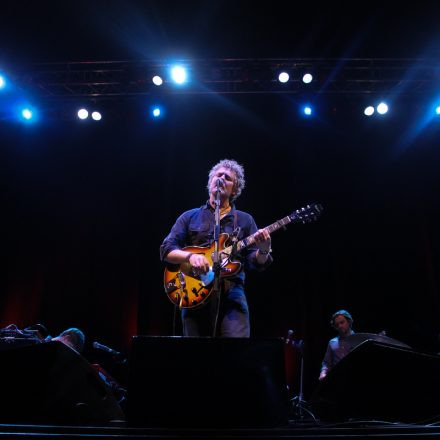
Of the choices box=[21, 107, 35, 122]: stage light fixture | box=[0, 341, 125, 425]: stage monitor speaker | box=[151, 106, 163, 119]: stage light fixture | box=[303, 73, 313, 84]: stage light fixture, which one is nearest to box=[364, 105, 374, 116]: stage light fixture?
box=[303, 73, 313, 84]: stage light fixture

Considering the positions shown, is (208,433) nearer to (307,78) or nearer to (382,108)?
(307,78)

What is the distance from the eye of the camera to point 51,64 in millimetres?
6336

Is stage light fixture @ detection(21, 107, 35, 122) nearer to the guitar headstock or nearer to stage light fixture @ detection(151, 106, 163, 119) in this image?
stage light fixture @ detection(151, 106, 163, 119)

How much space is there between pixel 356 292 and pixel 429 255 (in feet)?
4.94

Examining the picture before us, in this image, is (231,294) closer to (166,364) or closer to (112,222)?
(166,364)

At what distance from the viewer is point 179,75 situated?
255 inches

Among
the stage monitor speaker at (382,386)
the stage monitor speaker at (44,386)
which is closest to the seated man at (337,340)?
the stage monitor speaker at (382,386)

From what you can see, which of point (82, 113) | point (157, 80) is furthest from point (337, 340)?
point (82, 113)

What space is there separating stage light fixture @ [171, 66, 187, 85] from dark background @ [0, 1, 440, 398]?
62cm

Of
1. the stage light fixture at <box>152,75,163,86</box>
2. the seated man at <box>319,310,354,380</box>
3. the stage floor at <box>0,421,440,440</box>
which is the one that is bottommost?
the stage floor at <box>0,421,440,440</box>

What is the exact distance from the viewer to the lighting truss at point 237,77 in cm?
631

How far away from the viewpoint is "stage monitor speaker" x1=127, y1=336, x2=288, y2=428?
137 centimetres

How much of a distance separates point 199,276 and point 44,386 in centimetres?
158

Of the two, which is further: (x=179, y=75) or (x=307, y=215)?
(x=179, y=75)
